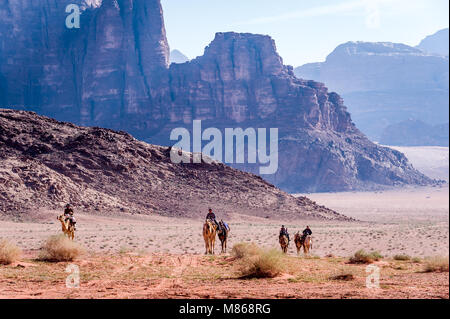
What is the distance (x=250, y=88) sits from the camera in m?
168

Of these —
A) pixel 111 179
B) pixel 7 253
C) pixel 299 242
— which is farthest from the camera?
pixel 111 179

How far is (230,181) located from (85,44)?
385 feet

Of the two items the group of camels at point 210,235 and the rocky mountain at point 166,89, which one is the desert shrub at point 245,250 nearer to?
the group of camels at point 210,235

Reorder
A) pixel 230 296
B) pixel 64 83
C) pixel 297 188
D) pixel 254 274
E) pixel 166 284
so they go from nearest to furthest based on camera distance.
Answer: pixel 230 296 < pixel 166 284 < pixel 254 274 < pixel 297 188 < pixel 64 83

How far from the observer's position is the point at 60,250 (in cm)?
2483

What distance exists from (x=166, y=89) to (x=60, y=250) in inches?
5666

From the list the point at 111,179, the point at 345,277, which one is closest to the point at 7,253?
the point at 345,277

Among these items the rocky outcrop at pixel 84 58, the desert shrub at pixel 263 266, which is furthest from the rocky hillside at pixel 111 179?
the rocky outcrop at pixel 84 58

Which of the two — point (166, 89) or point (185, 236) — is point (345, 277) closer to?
point (185, 236)

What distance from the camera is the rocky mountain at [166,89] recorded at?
154875mm

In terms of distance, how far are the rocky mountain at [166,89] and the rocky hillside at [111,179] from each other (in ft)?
227

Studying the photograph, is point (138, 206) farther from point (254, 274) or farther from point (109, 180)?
point (254, 274)

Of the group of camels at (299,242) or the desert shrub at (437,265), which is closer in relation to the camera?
the desert shrub at (437,265)

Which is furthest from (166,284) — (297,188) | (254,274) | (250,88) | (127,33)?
(127,33)
